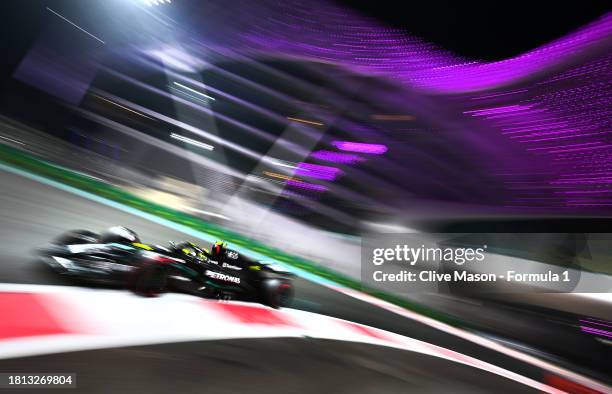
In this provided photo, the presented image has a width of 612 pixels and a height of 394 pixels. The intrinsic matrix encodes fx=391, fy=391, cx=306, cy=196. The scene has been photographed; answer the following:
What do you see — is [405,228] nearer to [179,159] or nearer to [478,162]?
[478,162]

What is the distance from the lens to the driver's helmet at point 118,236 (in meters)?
2.05

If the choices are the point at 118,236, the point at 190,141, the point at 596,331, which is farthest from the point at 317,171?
the point at 596,331

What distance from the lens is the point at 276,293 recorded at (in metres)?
2.58

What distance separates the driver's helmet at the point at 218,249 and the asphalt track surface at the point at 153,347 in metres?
0.21

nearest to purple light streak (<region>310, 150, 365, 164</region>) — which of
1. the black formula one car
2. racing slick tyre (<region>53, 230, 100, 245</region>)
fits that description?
the black formula one car

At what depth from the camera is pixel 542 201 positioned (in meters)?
4.59

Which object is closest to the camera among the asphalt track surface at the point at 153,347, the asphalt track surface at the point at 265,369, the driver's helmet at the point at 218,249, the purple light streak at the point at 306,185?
the asphalt track surface at the point at 265,369

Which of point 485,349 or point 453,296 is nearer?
point 485,349

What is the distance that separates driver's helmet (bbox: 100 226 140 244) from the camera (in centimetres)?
205

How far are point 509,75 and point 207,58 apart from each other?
3.63 meters

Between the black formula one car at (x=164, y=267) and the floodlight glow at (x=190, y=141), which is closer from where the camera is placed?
the black formula one car at (x=164, y=267)

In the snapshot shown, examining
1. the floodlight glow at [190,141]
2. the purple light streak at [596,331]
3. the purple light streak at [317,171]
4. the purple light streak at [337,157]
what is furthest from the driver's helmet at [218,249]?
the purple light streak at [596,331]

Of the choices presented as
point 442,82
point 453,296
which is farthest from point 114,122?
point 442,82

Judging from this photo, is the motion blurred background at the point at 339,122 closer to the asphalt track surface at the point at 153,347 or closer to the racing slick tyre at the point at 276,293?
the asphalt track surface at the point at 153,347
